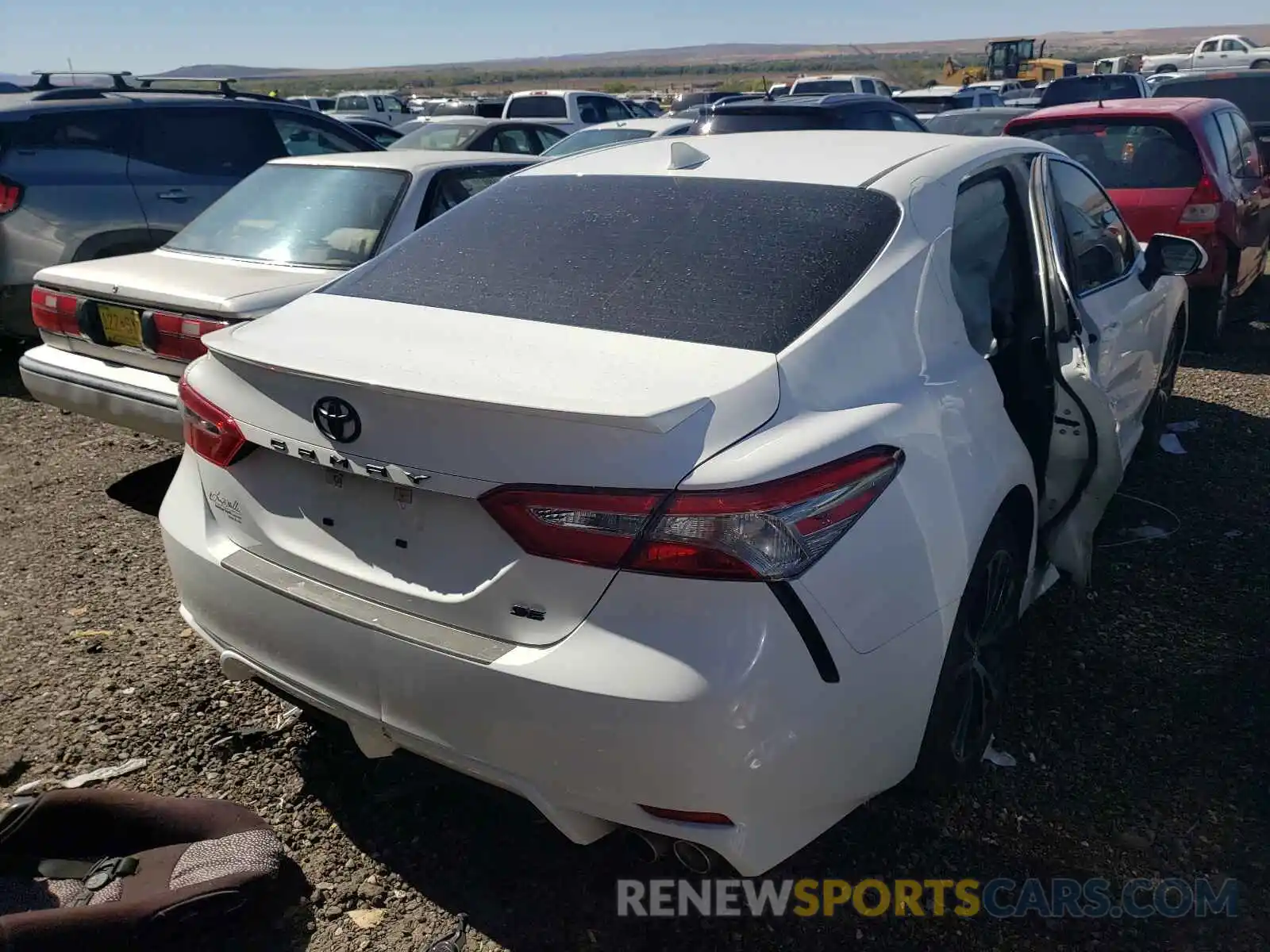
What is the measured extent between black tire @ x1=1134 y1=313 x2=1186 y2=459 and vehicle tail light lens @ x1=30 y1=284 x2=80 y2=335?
191 inches

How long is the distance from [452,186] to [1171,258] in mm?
3291

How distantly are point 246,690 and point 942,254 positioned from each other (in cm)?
246

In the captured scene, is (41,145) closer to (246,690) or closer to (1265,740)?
(246,690)

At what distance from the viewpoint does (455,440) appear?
207 centimetres

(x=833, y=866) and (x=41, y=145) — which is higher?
(x=41, y=145)

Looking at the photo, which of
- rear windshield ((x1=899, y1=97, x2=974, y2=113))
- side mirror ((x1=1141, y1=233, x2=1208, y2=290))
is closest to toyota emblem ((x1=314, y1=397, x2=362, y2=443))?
side mirror ((x1=1141, y1=233, x2=1208, y2=290))

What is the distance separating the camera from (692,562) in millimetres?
1931

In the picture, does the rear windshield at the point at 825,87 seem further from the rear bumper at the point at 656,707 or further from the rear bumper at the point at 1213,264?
the rear bumper at the point at 656,707

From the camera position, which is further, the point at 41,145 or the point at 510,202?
the point at 41,145

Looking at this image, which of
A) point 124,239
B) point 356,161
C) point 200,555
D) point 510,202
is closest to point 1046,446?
point 510,202

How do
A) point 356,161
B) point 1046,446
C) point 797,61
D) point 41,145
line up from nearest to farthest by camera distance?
point 1046,446, point 356,161, point 41,145, point 797,61

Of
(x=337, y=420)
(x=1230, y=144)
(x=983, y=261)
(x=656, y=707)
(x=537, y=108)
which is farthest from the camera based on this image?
(x=537, y=108)

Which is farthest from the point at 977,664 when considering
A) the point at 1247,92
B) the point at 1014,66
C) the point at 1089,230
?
the point at 1014,66

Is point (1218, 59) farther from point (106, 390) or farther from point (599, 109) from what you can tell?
point (106, 390)
